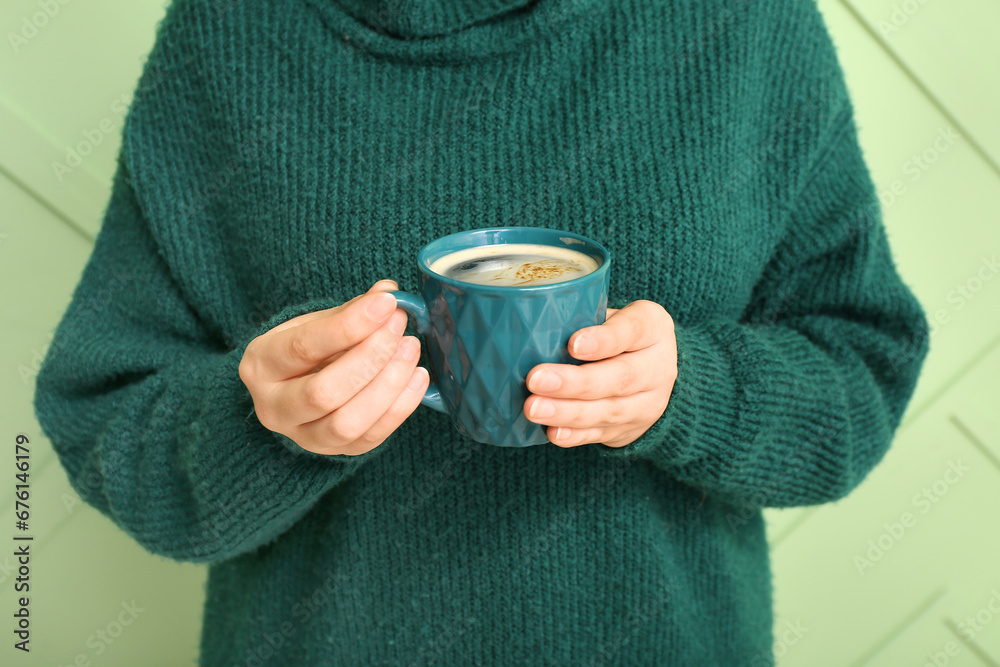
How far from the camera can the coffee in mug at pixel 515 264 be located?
49 centimetres

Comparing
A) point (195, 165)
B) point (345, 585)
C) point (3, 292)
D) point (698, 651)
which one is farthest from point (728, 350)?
point (3, 292)

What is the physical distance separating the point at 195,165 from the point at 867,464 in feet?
2.77

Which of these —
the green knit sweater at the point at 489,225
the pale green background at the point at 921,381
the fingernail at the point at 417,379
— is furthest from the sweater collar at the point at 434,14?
the pale green background at the point at 921,381

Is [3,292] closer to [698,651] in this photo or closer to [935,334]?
[698,651]

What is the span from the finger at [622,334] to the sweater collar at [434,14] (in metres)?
0.39

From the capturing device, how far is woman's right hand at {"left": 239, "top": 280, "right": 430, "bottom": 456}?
0.45 meters

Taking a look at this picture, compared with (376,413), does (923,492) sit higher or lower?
lower

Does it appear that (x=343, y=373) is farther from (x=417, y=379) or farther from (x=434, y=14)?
(x=434, y=14)

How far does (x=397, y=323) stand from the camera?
460 millimetres

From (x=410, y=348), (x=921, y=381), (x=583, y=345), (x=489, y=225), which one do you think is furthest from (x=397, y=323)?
(x=921, y=381)

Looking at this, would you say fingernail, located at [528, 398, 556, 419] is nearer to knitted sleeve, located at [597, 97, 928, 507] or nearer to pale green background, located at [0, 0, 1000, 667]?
knitted sleeve, located at [597, 97, 928, 507]

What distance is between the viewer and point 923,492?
4.46 ft

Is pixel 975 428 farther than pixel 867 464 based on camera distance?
Yes

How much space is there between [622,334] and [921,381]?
1.13 metres
